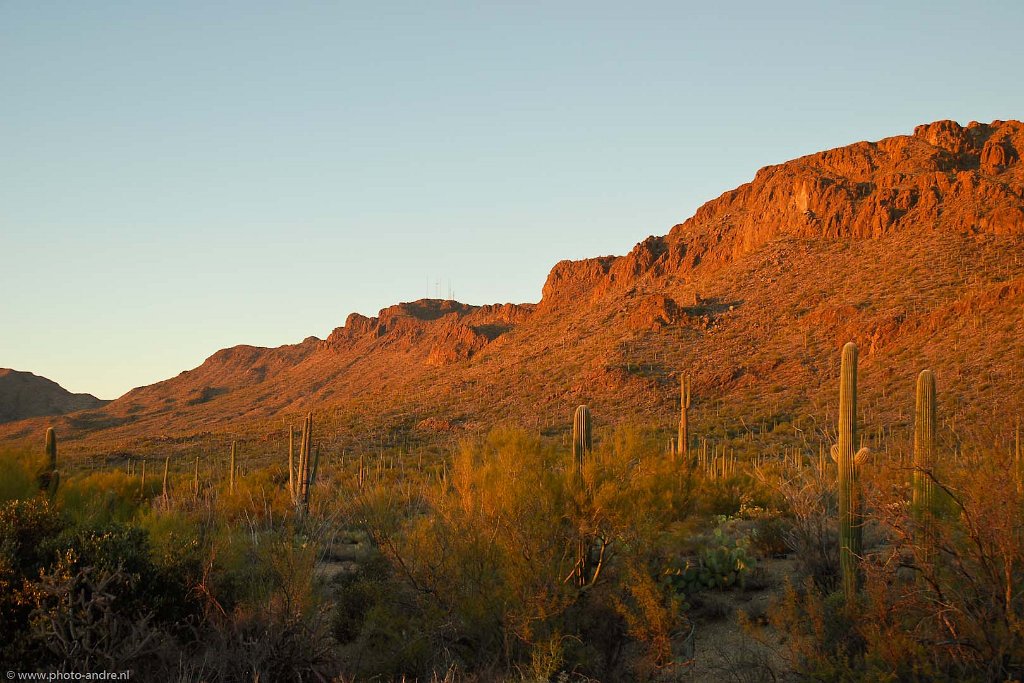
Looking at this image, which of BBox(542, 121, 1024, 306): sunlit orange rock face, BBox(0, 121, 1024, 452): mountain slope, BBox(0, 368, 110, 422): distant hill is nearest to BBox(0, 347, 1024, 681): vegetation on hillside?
BBox(0, 121, 1024, 452): mountain slope

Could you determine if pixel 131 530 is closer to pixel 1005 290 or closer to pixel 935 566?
pixel 935 566

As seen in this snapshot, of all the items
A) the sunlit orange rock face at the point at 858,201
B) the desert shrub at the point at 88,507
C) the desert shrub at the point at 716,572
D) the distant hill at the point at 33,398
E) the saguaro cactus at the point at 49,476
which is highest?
the sunlit orange rock face at the point at 858,201

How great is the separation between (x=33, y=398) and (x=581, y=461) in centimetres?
10951

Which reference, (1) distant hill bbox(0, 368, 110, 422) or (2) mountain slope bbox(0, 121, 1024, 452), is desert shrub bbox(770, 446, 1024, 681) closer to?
(2) mountain slope bbox(0, 121, 1024, 452)

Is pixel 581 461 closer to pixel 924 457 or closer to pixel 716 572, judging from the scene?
pixel 716 572

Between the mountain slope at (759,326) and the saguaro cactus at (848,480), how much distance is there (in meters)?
20.6

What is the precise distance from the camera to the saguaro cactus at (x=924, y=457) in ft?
27.8

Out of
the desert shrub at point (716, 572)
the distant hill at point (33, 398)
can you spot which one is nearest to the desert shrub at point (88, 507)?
the desert shrub at point (716, 572)

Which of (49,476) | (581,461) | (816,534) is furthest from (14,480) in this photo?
(816,534)

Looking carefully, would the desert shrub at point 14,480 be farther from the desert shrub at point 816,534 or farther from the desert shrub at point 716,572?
the desert shrub at point 816,534

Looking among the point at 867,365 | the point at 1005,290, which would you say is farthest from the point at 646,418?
the point at 1005,290

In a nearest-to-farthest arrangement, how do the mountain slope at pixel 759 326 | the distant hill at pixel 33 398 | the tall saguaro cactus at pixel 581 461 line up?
1. the tall saguaro cactus at pixel 581 461
2. the mountain slope at pixel 759 326
3. the distant hill at pixel 33 398

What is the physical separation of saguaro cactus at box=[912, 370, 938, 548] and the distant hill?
107m

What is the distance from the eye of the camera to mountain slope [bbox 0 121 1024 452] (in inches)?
1630
